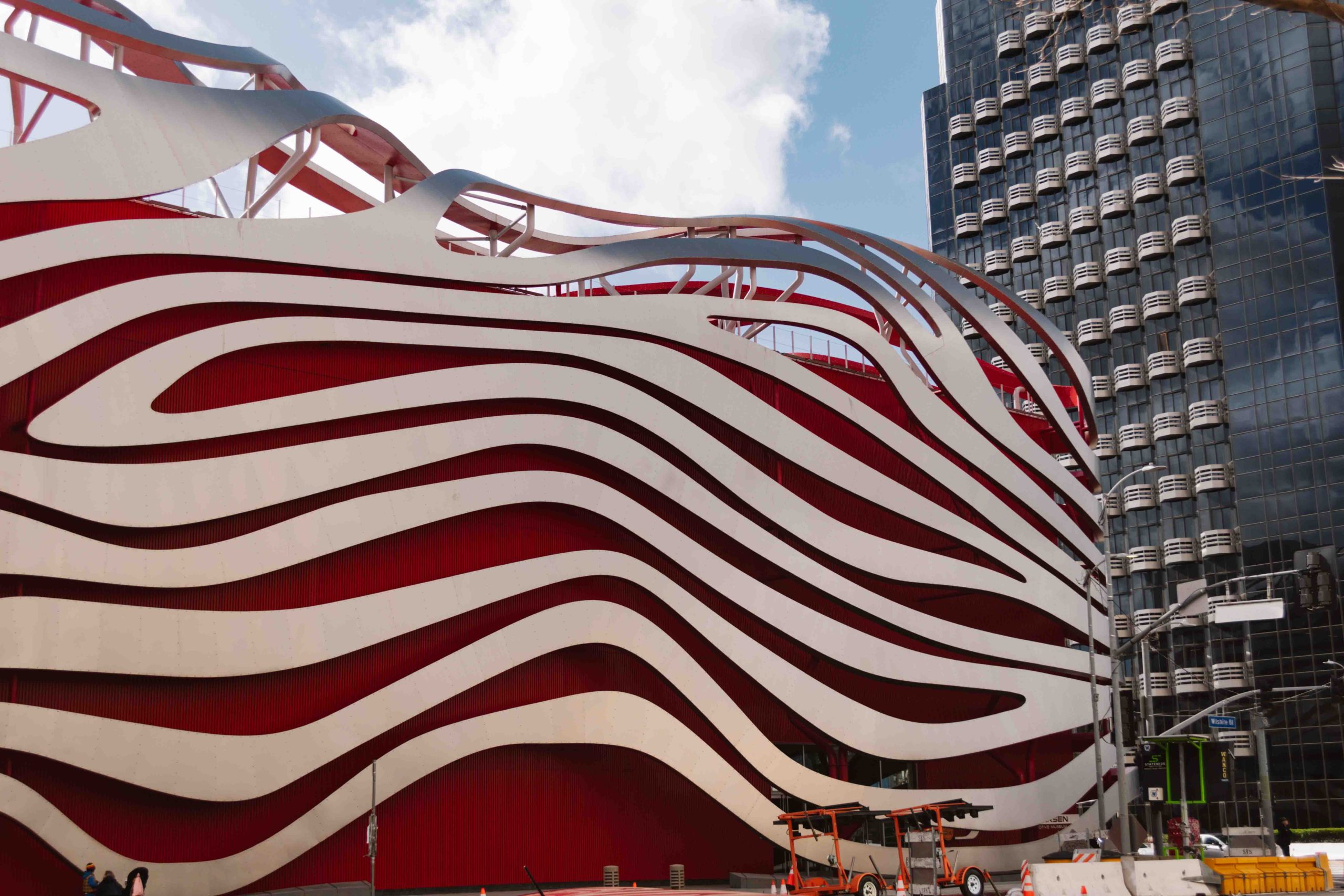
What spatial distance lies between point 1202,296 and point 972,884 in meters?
57.7

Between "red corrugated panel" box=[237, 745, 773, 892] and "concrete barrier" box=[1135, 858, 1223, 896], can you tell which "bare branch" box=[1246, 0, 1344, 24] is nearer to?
"concrete barrier" box=[1135, 858, 1223, 896]

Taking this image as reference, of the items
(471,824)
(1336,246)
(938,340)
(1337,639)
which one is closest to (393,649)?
(471,824)

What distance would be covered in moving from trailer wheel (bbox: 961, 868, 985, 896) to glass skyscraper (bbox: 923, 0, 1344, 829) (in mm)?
38619

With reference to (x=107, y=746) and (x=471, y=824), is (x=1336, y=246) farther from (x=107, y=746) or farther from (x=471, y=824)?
(x=107, y=746)

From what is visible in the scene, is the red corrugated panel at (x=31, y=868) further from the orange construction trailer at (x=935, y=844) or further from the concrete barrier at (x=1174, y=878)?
the concrete barrier at (x=1174, y=878)

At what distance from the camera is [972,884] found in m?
29.7

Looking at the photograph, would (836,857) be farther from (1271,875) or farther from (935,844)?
(1271,875)

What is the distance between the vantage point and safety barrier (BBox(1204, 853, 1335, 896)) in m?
30.0

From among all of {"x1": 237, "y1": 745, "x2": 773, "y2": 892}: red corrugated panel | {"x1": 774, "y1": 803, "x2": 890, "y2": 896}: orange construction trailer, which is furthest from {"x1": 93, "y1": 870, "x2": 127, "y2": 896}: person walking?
{"x1": 774, "y1": 803, "x2": 890, "y2": 896}: orange construction trailer

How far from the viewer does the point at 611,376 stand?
37.7 m

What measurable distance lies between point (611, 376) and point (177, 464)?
12985 millimetres

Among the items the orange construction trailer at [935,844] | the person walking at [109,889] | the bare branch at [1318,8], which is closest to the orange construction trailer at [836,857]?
the orange construction trailer at [935,844]

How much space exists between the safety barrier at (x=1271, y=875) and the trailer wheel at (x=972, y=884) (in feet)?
17.9

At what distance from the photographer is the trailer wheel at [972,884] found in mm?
29453
